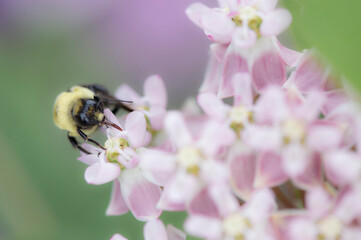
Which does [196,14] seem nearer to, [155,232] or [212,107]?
[212,107]

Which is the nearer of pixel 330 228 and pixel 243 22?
pixel 330 228

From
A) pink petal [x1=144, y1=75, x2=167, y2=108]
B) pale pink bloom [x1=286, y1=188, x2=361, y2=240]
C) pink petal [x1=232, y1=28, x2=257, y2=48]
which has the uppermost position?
pink petal [x1=232, y1=28, x2=257, y2=48]

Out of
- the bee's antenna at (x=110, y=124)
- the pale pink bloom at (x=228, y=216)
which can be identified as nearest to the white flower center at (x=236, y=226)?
the pale pink bloom at (x=228, y=216)

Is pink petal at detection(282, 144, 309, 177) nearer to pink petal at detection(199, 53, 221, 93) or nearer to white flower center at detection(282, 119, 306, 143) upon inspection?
white flower center at detection(282, 119, 306, 143)

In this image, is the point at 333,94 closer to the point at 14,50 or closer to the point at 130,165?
the point at 130,165

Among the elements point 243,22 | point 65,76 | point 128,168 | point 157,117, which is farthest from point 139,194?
point 65,76

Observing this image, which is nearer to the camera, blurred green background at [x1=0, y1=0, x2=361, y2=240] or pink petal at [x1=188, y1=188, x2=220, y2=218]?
pink petal at [x1=188, y1=188, x2=220, y2=218]

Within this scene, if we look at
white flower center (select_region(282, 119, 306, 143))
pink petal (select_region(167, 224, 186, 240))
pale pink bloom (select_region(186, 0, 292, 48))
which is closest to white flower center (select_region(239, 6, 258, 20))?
pale pink bloom (select_region(186, 0, 292, 48))
